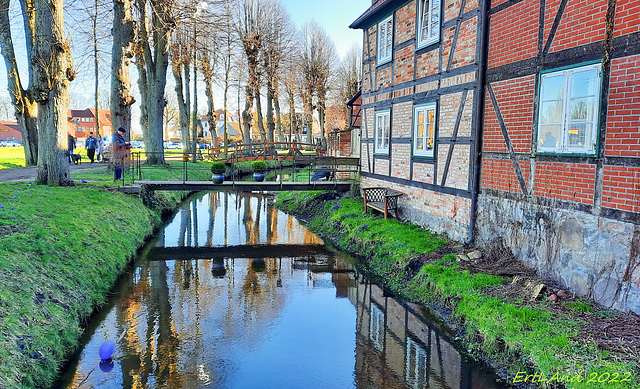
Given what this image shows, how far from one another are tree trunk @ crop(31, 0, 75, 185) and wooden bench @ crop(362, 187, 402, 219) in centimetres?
872

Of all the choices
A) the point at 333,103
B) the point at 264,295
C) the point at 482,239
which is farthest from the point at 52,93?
the point at 333,103

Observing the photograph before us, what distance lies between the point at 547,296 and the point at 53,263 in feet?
25.2

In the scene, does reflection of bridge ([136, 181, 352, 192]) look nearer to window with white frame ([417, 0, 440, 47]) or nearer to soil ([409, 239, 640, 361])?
window with white frame ([417, 0, 440, 47])

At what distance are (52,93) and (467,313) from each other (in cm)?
1162

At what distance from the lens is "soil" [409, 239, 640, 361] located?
517cm

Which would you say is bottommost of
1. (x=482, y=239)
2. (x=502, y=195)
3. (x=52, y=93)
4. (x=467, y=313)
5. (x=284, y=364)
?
(x=284, y=364)

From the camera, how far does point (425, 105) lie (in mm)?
11383

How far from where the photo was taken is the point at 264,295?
29.0 ft

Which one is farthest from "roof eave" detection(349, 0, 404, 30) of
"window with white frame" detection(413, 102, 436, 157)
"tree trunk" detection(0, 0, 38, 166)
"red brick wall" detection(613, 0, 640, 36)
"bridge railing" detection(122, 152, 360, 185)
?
"tree trunk" detection(0, 0, 38, 166)

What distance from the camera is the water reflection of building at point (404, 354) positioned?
5.63 meters

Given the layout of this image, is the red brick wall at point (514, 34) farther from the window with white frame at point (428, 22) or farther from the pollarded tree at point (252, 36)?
the pollarded tree at point (252, 36)

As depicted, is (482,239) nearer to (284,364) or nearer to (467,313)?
(467,313)

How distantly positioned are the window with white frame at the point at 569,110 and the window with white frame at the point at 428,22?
13.3ft

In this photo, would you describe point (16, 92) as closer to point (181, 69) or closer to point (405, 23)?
point (181, 69)
